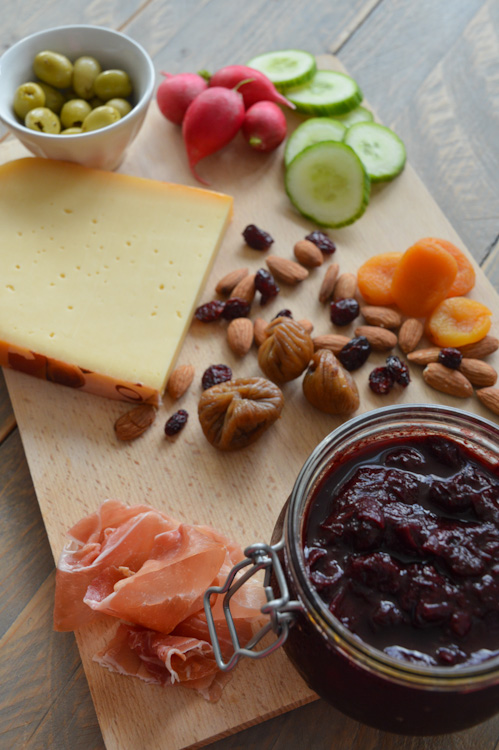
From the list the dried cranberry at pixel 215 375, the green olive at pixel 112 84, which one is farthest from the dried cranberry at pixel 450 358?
the green olive at pixel 112 84

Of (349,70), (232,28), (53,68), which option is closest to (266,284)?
(53,68)

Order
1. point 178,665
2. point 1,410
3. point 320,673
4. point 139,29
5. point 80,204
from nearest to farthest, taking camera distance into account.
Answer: point 320,673
point 178,665
point 1,410
point 80,204
point 139,29

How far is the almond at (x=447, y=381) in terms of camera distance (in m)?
1.61

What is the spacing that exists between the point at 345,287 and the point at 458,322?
317mm

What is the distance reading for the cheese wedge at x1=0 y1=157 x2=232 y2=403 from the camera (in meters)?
1.63

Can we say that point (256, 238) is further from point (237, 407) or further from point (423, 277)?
point (237, 407)

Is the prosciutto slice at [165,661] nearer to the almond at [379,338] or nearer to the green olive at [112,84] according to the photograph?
the almond at [379,338]

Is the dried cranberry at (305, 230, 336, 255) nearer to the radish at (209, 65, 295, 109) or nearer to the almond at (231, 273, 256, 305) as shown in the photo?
the almond at (231, 273, 256, 305)

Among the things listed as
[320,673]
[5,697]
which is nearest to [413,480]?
[320,673]

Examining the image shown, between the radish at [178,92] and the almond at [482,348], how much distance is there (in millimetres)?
1154

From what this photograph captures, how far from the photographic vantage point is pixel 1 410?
1692mm

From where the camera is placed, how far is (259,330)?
1.70m

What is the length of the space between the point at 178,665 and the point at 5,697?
40 cm

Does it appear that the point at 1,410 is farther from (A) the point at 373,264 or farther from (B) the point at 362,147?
(B) the point at 362,147
